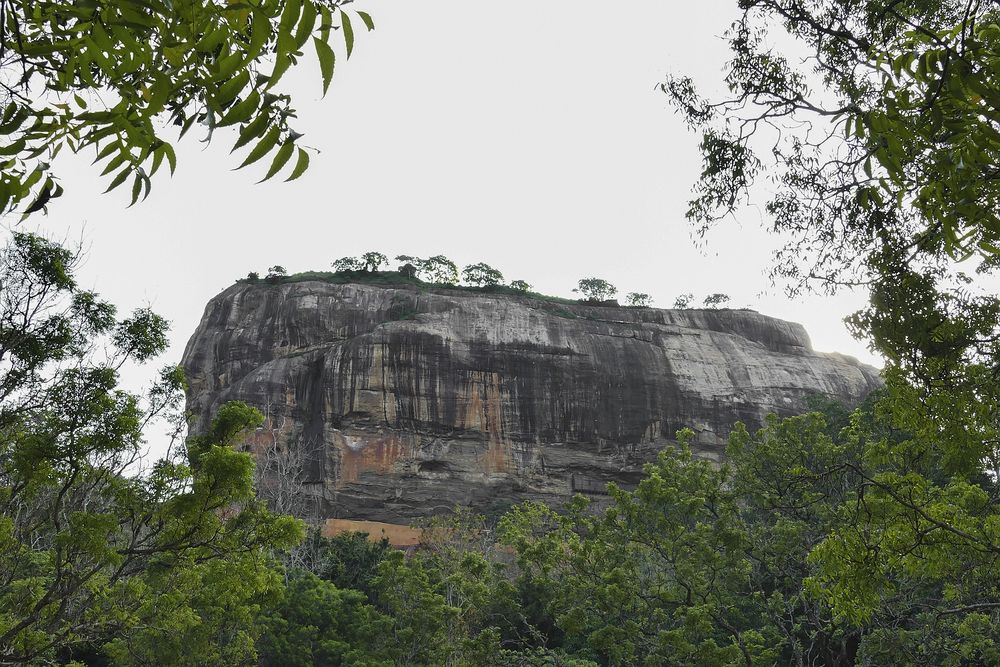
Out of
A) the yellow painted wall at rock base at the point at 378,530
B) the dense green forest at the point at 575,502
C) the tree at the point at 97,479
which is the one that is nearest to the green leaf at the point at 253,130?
the dense green forest at the point at 575,502

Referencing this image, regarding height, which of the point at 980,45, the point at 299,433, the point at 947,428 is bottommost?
the point at 947,428

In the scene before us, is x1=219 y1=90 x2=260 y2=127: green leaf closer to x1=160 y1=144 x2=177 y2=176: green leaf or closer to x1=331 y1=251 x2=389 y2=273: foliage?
x1=160 y1=144 x2=177 y2=176: green leaf

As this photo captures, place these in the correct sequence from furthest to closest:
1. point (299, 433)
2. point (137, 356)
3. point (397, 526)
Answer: point (299, 433) < point (397, 526) < point (137, 356)

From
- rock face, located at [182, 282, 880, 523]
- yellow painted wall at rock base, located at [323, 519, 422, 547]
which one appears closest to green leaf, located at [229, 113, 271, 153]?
yellow painted wall at rock base, located at [323, 519, 422, 547]

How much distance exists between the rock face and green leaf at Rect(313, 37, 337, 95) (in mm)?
34657

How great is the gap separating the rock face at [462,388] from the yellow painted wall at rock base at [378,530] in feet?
2.40

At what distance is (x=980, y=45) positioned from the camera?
230 centimetres

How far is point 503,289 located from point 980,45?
4279cm

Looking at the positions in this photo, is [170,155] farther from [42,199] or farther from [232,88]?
[42,199]

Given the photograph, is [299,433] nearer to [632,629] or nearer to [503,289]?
[503,289]

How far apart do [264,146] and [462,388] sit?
36.4m

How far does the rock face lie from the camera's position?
36.1m

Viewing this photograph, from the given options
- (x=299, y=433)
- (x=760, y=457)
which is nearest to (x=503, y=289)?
(x=299, y=433)

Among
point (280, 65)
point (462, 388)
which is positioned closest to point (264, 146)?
point (280, 65)
